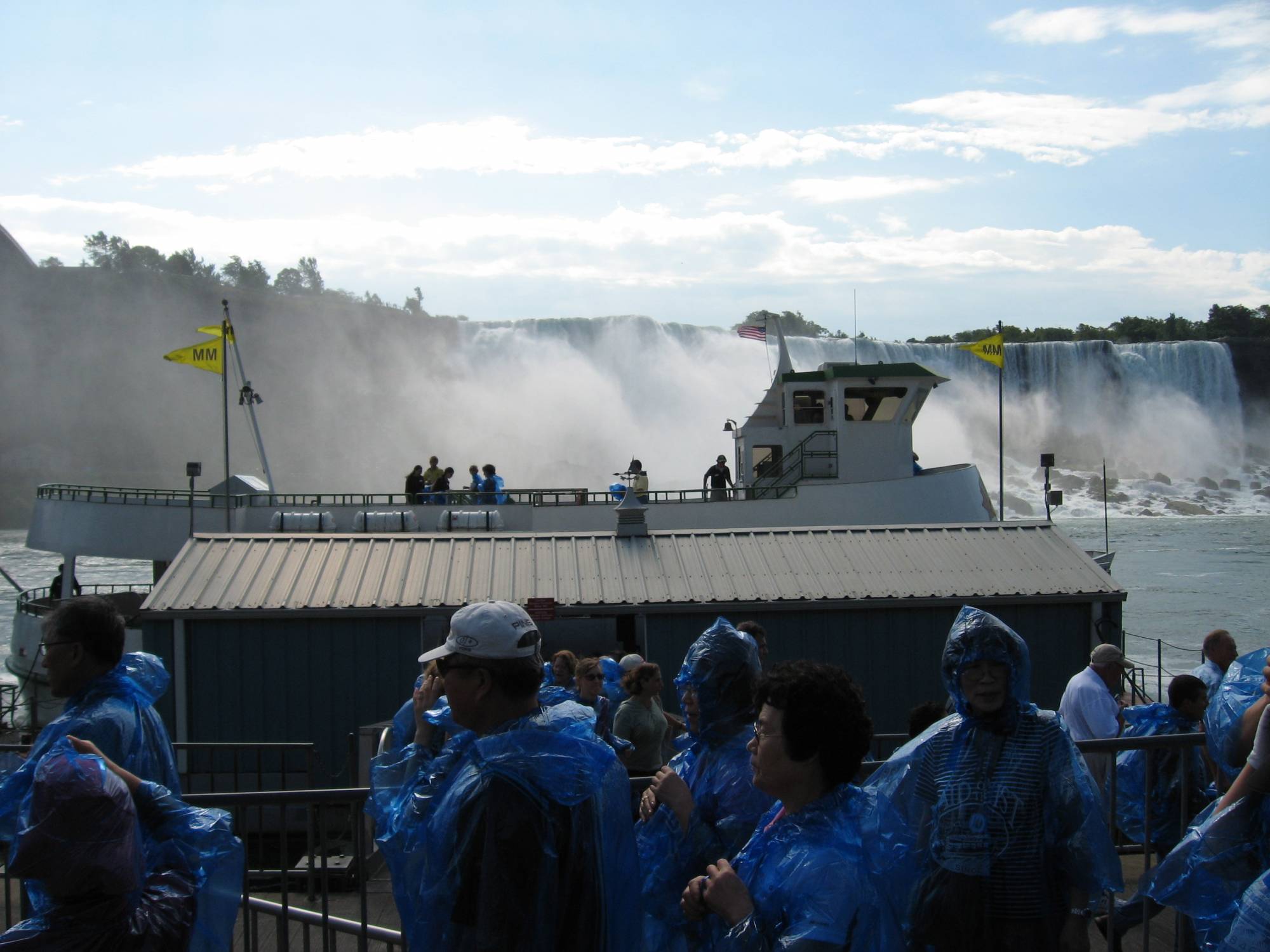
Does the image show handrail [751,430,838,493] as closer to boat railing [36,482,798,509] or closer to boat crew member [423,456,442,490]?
boat railing [36,482,798,509]

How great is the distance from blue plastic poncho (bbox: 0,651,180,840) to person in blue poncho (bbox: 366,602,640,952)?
1071mm

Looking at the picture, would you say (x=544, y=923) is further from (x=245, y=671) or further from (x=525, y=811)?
(x=245, y=671)

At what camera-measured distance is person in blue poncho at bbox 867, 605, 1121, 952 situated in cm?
349

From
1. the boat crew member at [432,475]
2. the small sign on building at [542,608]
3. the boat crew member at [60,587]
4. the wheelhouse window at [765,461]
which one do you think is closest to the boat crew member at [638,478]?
the wheelhouse window at [765,461]

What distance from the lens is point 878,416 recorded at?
83.1ft

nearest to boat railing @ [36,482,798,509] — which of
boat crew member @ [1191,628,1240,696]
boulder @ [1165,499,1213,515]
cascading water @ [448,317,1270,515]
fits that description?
boat crew member @ [1191,628,1240,696]

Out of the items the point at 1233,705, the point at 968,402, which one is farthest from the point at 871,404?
the point at 968,402

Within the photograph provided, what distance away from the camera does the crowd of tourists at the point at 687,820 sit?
2807mm

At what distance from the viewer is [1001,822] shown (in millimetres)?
3535

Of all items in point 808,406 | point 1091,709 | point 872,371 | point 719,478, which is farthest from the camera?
point 808,406

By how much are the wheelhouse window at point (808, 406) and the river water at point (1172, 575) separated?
841 centimetres

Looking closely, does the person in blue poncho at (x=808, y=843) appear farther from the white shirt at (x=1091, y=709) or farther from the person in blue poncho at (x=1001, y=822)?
the white shirt at (x=1091, y=709)

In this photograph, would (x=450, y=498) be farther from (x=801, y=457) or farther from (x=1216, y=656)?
(x=1216, y=656)

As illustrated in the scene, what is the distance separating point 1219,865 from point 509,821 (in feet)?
7.21
